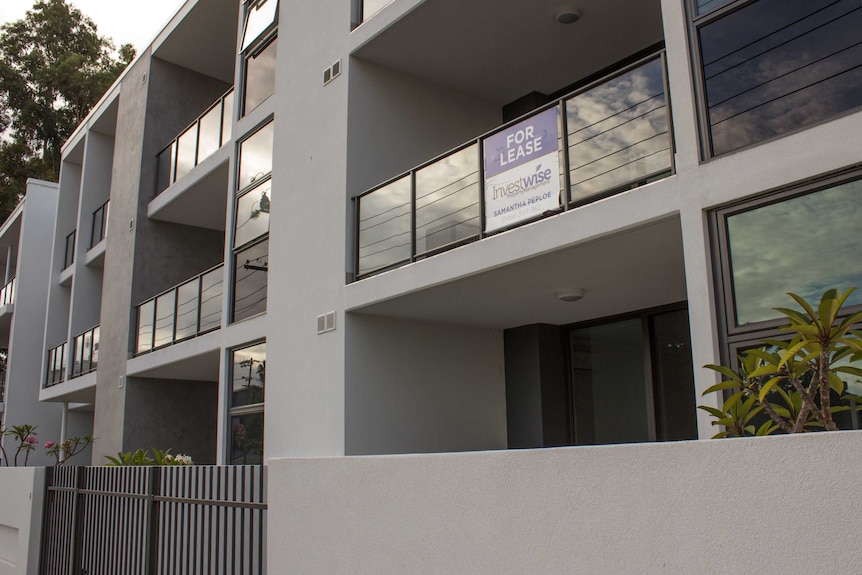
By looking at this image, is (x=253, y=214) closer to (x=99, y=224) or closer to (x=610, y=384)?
(x=610, y=384)

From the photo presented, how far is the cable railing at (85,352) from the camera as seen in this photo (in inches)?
709

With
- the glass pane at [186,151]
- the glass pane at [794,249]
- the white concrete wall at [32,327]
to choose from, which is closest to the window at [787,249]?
the glass pane at [794,249]

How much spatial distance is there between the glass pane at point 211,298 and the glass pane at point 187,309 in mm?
254

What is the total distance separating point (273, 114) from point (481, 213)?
5107mm

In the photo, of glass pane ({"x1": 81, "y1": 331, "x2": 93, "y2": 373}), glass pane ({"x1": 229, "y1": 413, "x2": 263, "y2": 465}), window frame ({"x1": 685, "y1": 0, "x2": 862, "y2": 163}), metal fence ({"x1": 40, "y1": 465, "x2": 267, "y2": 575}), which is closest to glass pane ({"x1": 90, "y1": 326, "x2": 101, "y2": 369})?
glass pane ({"x1": 81, "y1": 331, "x2": 93, "y2": 373})

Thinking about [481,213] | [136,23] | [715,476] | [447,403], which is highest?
[136,23]

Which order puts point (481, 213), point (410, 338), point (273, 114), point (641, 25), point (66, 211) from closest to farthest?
point (481, 213) < point (641, 25) < point (410, 338) < point (273, 114) < point (66, 211)

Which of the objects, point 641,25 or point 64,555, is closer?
point 641,25

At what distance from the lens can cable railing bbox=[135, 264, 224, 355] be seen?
43.4 ft

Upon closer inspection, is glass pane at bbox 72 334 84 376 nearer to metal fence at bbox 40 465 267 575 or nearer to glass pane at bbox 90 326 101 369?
glass pane at bbox 90 326 101 369

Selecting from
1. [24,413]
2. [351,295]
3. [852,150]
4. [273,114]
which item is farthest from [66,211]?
[852,150]

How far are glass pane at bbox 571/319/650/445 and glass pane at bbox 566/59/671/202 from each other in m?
3.35

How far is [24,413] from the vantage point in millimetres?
24125

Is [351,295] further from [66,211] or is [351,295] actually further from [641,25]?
[66,211]
